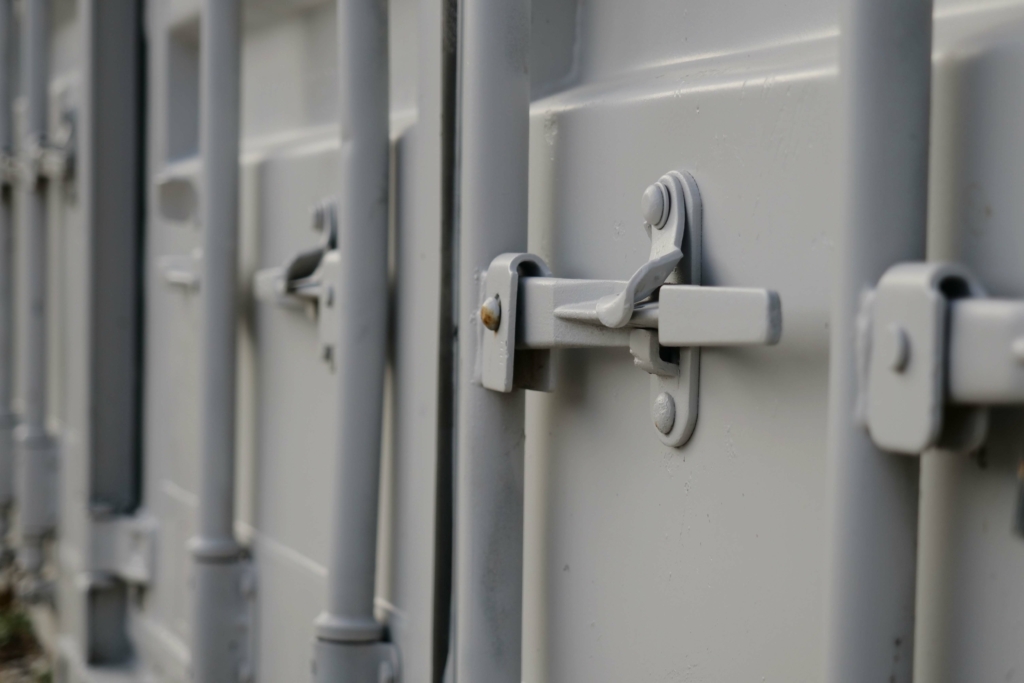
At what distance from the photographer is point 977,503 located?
0.68 meters

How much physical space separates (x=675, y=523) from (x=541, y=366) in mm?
211

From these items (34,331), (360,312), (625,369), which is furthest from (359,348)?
(34,331)

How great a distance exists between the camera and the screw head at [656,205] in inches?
34.9

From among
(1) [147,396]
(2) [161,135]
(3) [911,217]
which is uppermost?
(2) [161,135]

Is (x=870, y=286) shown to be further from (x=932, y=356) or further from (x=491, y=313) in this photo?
(x=491, y=313)

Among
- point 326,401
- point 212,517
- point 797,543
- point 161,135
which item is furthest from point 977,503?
point 161,135

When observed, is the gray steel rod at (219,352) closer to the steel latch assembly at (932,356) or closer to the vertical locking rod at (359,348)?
the vertical locking rod at (359,348)

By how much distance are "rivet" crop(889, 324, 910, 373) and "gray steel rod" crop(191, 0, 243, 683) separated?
1.28 m

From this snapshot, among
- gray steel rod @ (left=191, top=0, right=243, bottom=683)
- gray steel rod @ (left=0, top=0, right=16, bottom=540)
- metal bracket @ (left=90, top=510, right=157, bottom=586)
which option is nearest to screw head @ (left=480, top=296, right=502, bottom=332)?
gray steel rod @ (left=191, top=0, right=243, bottom=683)

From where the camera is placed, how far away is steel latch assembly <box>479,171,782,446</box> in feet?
2.64

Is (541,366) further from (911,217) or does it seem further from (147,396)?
(147,396)

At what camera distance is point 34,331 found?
2.91m

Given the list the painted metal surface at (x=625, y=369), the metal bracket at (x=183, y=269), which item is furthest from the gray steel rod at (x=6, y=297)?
the painted metal surface at (x=625, y=369)

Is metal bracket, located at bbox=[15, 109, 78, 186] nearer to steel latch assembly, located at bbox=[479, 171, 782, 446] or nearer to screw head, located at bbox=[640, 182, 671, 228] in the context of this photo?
steel latch assembly, located at bbox=[479, 171, 782, 446]
